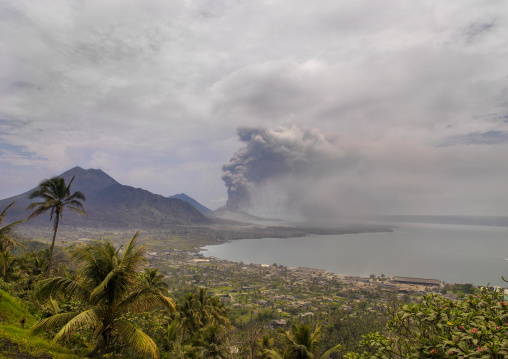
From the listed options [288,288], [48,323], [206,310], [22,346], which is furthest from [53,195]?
[288,288]

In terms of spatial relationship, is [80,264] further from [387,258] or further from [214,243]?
[214,243]

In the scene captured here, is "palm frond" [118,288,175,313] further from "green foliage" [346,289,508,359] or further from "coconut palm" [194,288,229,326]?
"coconut palm" [194,288,229,326]

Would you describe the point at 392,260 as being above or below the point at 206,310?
below

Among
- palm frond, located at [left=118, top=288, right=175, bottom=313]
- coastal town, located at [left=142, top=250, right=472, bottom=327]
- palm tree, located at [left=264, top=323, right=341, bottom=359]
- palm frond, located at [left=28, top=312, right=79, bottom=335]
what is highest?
palm frond, located at [left=118, top=288, right=175, bottom=313]

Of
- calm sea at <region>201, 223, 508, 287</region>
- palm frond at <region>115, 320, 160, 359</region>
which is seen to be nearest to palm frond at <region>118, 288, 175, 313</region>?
palm frond at <region>115, 320, 160, 359</region>

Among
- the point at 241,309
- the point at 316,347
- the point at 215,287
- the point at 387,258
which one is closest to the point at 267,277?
the point at 215,287

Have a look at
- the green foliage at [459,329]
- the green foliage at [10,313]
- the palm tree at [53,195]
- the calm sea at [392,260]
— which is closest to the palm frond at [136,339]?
the green foliage at [10,313]

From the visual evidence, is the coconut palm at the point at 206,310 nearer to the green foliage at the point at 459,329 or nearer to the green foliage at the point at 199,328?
the green foliage at the point at 199,328

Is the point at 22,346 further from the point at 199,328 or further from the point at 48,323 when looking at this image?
the point at 199,328

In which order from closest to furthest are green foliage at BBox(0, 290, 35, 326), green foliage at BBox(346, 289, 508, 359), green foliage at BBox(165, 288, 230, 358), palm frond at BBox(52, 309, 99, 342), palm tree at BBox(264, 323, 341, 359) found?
green foliage at BBox(346, 289, 508, 359) → palm frond at BBox(52, 309, 99, 342) → green foliage at BBox(0, 290, 35, 326) → palm tree at BBox(264, 323, 341, 359) → green foliage at BBox(165, 288, 230, 358)

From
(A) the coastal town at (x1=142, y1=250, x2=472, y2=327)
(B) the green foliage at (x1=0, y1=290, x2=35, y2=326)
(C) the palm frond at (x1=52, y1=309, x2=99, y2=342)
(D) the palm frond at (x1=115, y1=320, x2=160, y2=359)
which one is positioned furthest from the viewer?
(A) the coastal town at (x1=142, y1=250, x2=472, y2=327)
